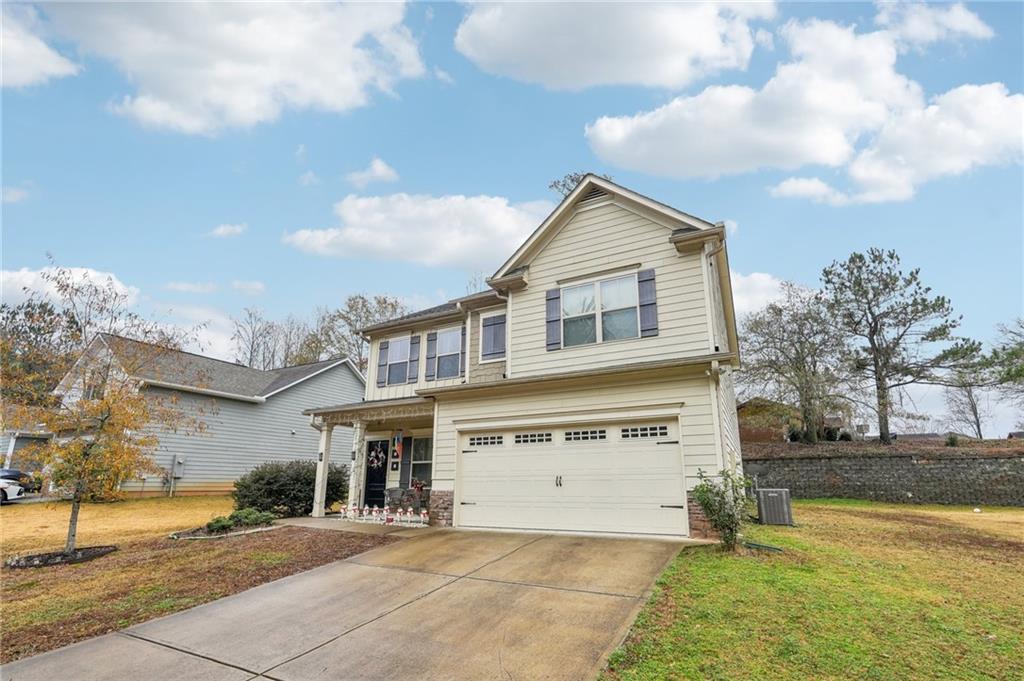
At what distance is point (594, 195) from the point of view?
1157 cm

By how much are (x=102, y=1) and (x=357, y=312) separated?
21795 millimetres

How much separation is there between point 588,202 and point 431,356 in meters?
6.39

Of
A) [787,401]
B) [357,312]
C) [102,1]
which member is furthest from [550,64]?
[357,312]

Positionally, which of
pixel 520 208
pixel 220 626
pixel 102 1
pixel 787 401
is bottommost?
pixel 220 626

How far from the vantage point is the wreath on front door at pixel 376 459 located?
1527 centimetres

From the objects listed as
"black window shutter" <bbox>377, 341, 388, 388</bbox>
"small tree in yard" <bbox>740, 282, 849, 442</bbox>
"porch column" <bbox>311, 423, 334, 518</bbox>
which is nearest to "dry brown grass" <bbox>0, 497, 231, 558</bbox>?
"porch column" <bbox>311, 423, 334, 518</bbox>

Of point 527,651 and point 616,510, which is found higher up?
point 616,510

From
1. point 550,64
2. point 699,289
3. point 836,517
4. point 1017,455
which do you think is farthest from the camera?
point 1017,455

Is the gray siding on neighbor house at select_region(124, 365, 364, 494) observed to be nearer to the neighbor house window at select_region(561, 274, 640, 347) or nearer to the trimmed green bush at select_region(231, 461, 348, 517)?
the trimmed green bush at select_region(231, 461, 348, 517)

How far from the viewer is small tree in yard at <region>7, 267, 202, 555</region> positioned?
30.2 ft

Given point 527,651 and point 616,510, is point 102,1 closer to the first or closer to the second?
point 527,651

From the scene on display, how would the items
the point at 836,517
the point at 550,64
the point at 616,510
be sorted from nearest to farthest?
the point at 616,510 → the point at 550,64 → the point at 836,517

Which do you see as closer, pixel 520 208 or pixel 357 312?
pixel 520 208

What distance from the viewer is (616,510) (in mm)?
9070
